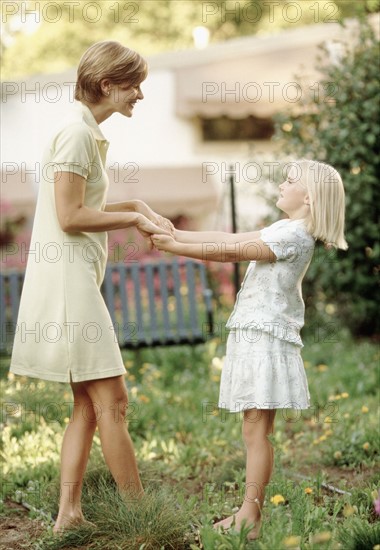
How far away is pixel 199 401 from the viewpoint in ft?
18.5

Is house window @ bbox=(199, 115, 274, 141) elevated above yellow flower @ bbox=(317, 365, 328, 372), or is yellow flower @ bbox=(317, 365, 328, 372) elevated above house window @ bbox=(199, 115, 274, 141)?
house window @ bbox=(199, 115, 274, 141)

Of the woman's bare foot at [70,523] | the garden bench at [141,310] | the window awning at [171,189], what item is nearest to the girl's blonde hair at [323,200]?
the woman's bare foot at [70,523]

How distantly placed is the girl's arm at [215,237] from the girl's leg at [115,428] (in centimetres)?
65

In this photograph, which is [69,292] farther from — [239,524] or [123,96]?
[239,524]

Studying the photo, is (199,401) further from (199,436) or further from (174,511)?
(174,511)

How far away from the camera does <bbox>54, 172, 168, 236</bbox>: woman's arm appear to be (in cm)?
323

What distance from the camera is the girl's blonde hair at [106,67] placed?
3324 millimetres

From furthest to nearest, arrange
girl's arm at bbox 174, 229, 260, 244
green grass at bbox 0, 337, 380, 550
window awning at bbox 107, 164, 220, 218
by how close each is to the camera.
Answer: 1. window awning at bbox 107, 164, 220, 218
2. girl's arm at bbox 174, 229, 260, 244
3. green grass at bbox 0, 337, 380, 550

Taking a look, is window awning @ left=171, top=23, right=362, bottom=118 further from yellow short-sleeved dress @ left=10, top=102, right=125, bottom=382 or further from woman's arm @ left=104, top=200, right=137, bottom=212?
yellow short-sleeved dress @ left=10, top=102, right=125, bottom=382

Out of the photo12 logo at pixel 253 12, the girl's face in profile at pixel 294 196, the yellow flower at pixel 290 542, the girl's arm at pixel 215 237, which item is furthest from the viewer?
the photo12 logo at pixel 253 12

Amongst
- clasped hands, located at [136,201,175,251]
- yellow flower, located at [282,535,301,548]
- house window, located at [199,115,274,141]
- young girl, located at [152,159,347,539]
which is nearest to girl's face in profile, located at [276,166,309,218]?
young girl, located at [152,159,347,539]

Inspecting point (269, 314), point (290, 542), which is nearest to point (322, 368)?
point (269, 314)

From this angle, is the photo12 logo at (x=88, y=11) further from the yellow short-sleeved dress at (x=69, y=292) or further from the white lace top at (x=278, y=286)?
the white lace top at (x=278, y=286)

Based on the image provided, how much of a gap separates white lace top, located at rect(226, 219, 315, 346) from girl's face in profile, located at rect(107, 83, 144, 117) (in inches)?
29.3
